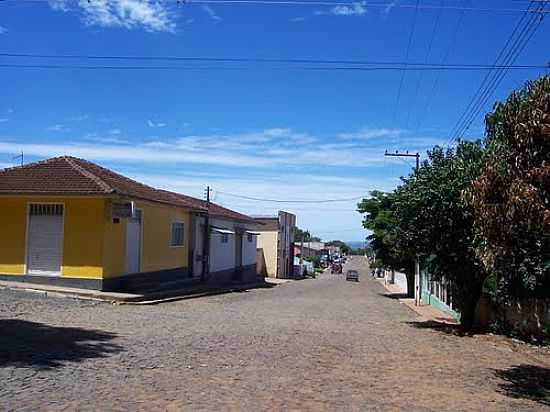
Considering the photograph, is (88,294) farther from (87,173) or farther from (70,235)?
(87,173)

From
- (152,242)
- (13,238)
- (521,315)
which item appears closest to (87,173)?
(13,238)

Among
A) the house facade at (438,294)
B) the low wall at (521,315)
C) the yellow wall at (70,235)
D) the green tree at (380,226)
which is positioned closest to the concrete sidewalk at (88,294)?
the yellow wall at (70,235)

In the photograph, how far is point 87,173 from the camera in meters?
24.8

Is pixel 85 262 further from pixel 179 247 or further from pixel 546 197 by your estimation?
pixel 546 197

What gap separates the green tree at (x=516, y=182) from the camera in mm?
8047

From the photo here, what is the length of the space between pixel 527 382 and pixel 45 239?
18484 mm

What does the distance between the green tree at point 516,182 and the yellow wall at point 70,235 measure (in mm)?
16748

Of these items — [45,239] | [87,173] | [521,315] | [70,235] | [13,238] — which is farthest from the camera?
[87,173]

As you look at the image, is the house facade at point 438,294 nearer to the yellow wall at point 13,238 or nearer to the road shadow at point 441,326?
the road shadow at point 441,326

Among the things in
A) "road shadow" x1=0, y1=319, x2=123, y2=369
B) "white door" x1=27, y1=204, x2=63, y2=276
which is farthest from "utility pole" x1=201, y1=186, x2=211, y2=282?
"road shadow" x1=0, y1=319, x2=123, y2=369

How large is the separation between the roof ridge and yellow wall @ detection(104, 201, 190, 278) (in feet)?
2.51

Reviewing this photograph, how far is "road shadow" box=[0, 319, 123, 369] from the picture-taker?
10102 mm

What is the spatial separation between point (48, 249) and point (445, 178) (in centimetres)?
1469

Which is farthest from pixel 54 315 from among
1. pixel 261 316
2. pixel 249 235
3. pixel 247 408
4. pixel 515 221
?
pixel 249 235
